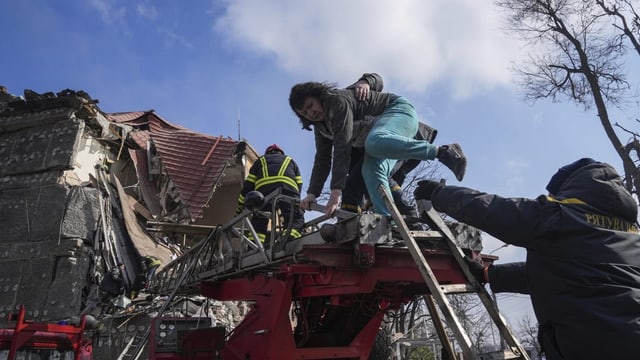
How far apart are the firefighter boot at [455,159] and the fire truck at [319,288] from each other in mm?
309

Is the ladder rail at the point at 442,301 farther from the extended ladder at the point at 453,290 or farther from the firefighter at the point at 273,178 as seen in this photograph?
the firefighter at the point at 273,178

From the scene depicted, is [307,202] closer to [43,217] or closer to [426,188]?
[426,188]

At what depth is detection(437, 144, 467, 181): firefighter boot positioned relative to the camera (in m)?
3.33

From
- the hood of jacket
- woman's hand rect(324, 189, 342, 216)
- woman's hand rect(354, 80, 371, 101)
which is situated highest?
woman's hand rect(354, 80, 371, 101)

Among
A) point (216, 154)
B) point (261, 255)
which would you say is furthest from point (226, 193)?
point (261, 255)

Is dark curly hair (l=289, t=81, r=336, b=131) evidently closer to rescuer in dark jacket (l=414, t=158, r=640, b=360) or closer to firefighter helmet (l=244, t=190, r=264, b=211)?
firefighter helmet (l=244, t=190, r=264, b=211)

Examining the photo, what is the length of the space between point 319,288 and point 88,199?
768 cm

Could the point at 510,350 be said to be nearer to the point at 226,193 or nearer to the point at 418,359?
the point at 226,193

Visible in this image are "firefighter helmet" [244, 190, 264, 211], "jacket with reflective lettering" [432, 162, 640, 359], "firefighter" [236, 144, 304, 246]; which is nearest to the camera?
"jacket with reflective lettering" [432, 162, 640, 359]

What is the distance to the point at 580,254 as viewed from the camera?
84.2 inches

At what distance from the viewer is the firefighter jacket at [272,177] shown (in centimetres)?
595

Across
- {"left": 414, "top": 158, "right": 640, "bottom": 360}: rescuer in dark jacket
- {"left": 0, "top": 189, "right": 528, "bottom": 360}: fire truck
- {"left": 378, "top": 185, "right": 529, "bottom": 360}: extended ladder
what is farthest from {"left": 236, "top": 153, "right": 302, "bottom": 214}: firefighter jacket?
{"left": 414, "top": 158, "right": 640, "bottom": 360}: rescuer in dark jacket

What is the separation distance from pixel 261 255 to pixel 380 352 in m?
2.34

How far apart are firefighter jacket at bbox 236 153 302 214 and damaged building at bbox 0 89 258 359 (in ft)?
13.5
